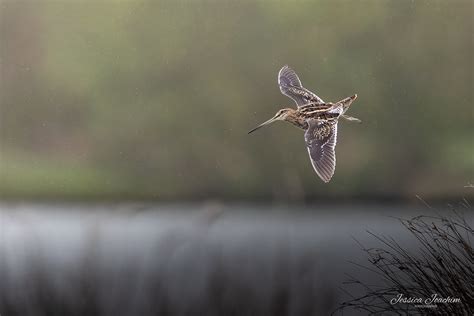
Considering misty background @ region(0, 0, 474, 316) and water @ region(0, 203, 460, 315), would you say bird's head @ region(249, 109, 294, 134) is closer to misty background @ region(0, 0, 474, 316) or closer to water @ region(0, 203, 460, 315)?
misty background @ region(0, 0, 474, 316)

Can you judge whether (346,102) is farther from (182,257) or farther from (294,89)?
(182,257)

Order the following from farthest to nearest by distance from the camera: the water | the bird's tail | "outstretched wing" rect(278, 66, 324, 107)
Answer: the bird's tail < "outstretched wing" rect(278, 66, 324, 107) < the water

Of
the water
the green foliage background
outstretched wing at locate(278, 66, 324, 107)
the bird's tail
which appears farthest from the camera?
the green foliage background

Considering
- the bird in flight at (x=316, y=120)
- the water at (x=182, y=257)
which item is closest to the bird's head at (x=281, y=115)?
the bird in flight at (x=316, y=120)

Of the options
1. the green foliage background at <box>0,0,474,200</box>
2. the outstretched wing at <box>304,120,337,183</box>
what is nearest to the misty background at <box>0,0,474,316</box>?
the green foliage background at <box>0,0,474,200</box>

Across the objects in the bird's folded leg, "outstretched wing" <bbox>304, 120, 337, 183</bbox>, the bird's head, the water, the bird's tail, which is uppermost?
the bird's tail

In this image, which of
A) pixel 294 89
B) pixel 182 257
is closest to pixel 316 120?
pixel 294 89
